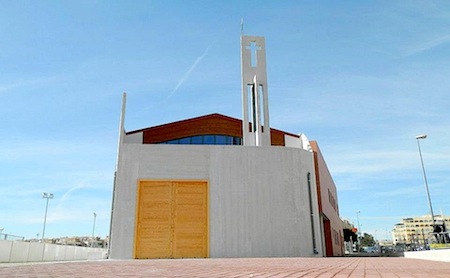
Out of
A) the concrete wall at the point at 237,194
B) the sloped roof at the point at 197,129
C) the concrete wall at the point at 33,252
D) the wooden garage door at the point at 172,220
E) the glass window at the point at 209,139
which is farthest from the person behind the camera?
the glass window at the point at 209,139

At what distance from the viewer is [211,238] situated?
18.4m

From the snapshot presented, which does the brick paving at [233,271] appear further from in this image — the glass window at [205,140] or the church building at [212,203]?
the glass window at [205,140]

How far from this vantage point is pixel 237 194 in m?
19.2

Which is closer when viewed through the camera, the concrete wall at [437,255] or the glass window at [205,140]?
the concrete wall at [437,255]

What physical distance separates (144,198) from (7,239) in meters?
6.61

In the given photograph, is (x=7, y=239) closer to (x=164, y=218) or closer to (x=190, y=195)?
(x=164, y=218)

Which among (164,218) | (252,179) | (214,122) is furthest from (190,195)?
(214,122)

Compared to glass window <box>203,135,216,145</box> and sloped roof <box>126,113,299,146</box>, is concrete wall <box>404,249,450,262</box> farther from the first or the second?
glass window <box>203,135,216,145</box>

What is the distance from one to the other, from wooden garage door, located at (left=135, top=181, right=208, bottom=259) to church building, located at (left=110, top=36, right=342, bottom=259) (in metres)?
0.05

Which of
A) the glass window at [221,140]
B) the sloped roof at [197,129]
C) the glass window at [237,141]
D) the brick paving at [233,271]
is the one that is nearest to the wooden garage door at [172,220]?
the glass window at [221,140]

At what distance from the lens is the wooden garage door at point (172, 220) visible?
18.1 m

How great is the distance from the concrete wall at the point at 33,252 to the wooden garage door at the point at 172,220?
3864 mm

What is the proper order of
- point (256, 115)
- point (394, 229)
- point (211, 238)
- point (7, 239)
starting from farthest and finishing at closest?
point (394, 229) → point (256, 115) → point (211, 238) → point (7, 239)

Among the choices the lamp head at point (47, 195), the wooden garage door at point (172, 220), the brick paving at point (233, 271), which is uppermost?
the lamp head at point (47, 195)
